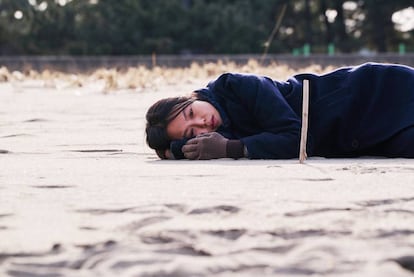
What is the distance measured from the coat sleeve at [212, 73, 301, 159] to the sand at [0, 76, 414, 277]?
0.11 meters

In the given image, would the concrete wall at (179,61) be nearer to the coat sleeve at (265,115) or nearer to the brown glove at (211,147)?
the coat sleeve at (265,115)

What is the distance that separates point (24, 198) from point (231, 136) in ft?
4.02

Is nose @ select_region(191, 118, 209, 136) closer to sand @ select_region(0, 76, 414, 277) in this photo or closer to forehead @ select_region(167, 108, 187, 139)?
forehead @ select_region(167, 108, 187, 139)

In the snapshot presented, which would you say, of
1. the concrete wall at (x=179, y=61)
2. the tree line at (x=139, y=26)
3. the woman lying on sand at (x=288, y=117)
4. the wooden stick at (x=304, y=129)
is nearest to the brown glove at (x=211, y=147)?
the woman lying on sand at (x=288, y=117)

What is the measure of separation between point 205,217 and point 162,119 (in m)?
1.32

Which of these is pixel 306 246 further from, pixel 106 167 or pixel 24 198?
pixel 106 167

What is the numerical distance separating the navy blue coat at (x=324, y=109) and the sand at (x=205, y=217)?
0.15 meters

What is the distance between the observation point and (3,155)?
3.48 m

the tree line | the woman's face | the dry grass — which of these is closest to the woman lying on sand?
the woman's face

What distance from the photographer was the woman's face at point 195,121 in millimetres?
3223

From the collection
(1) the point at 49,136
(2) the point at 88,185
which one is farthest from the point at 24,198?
(1) the point at 49,136

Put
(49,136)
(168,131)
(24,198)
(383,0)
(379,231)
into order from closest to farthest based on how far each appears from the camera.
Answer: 1. (379,231)
2. (24,198)
3. (168,131)
4. (49,136)
5. (383,0)

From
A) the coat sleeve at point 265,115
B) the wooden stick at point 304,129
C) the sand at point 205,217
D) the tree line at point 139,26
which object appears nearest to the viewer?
the sand at point 205,217

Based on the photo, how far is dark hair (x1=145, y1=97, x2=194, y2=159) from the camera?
3221mm
